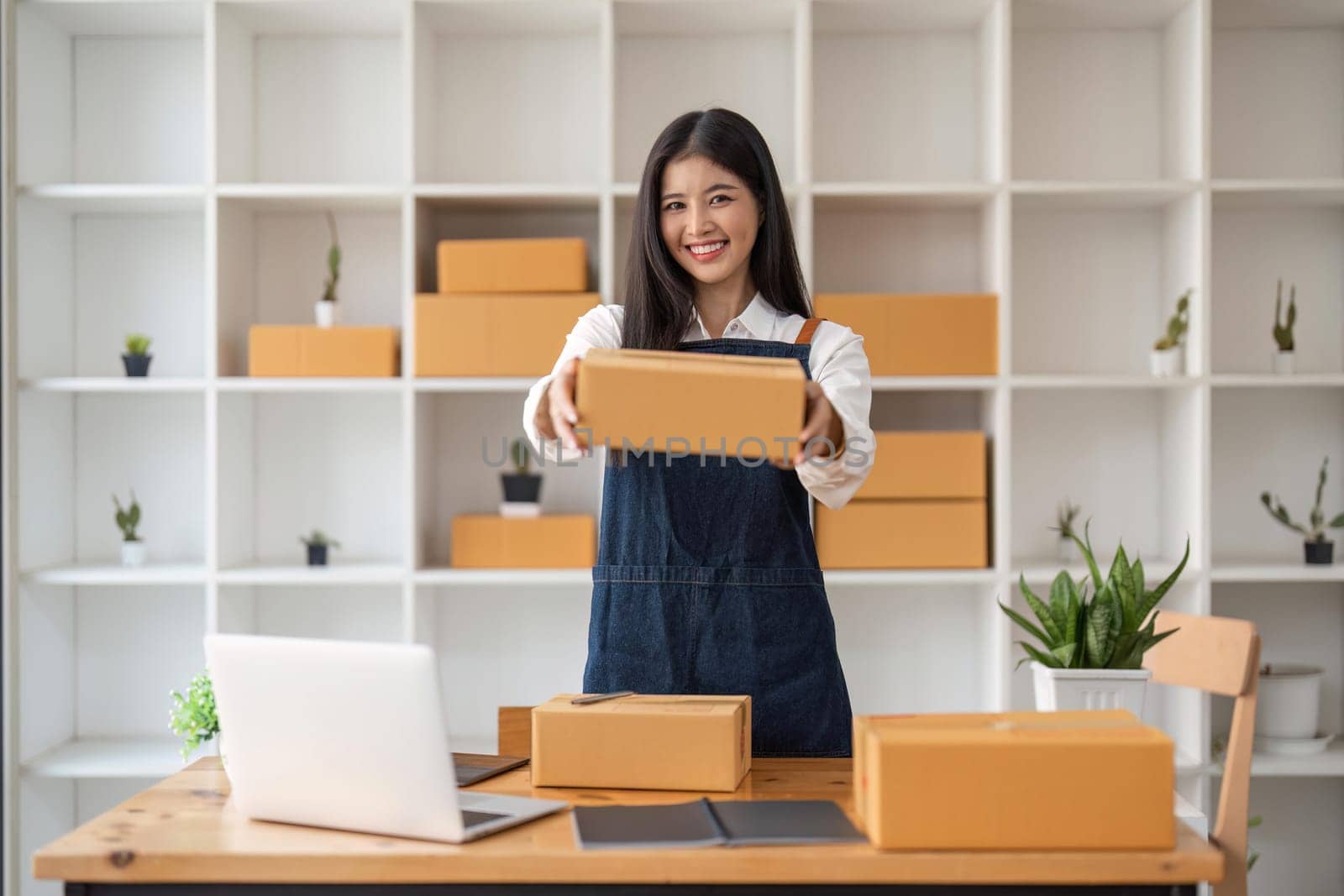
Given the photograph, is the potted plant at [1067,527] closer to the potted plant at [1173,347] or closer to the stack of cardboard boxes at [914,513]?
the stack of cardboard boxes at [914,513]

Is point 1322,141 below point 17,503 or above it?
above

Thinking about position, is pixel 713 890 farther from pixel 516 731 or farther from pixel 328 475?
pixel 328 475

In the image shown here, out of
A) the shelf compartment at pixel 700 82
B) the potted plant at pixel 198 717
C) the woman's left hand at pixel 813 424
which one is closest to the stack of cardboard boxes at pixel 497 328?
the shelf compartment at pixel 700 82

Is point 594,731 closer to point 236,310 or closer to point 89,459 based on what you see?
point 236,310

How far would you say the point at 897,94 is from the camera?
3.38 metres

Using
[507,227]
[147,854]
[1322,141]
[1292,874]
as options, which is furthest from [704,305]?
[1292,874]

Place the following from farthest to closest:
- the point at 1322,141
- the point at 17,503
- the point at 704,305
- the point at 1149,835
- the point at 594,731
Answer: the point at 1322,141 → the point at 17,503 → the point at 704,305 → the point at 594,731 → the point at 1149,835

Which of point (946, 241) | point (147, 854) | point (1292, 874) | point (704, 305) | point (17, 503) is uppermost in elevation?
point (946, 241)

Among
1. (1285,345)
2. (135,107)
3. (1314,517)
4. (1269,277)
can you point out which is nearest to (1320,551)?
(1314,517)

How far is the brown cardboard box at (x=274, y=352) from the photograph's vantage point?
10.2ft

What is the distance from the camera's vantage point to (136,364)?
3223 millimetres

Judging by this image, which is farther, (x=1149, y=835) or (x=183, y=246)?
(x=183, y=246)

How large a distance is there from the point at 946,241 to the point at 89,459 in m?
2.51

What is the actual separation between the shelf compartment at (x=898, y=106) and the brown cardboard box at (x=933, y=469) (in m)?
0.80
